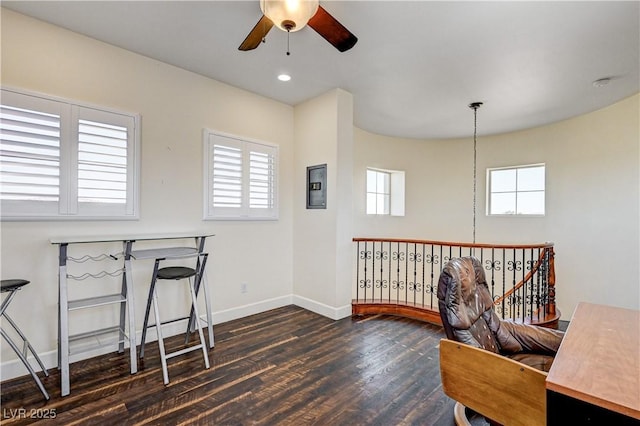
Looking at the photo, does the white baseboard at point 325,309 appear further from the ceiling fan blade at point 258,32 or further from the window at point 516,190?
the window at point 516,190

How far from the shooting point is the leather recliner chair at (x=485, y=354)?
1353mm

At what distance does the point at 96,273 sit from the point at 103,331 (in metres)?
0.50

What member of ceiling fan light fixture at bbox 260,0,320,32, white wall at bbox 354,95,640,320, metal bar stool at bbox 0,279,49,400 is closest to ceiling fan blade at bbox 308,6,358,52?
ceiling fan light fixture at bbox 260,0,320,32

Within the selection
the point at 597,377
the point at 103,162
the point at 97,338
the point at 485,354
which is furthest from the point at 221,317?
the point at 597,377

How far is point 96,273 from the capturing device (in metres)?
2.72

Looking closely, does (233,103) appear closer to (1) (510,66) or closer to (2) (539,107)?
(1) (510,66)

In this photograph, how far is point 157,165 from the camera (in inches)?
121

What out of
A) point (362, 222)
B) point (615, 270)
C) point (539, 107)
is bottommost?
point (615, 270)

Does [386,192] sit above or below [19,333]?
above

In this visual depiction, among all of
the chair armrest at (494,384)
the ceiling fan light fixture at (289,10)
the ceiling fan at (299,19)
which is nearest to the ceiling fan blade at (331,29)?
the ceiling fan at (299,19)

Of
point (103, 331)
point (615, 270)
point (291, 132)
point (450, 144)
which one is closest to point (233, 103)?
point (291, 132)

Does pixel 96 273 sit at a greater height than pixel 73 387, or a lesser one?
greater

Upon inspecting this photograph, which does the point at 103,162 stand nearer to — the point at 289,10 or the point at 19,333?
the point at 19,333

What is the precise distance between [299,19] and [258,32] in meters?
0.47
